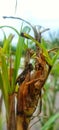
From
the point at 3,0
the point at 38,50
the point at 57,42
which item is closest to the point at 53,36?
the point at 57,42

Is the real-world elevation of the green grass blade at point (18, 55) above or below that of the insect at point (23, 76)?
above

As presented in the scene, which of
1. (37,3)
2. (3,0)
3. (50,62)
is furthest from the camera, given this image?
(37,3)

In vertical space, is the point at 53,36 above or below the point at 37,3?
below

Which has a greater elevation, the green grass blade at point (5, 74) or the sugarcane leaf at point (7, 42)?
the sugarcane leaf at point (7, 42)

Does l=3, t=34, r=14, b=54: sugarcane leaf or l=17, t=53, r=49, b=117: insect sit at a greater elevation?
l=3, t=34, r=14, b=54: sugarcane leaf

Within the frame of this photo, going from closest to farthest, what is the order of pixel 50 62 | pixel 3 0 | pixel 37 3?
pixel 50 62
pixel 3 0
pixel 37 3

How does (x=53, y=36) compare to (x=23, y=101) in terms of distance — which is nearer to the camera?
(x=23, y=101)

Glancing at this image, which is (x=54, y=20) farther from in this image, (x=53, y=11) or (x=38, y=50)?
(x=38, y=50)

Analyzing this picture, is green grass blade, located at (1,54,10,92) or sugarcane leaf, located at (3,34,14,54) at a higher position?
sugarcane leaf, located at (3,34,14,54)

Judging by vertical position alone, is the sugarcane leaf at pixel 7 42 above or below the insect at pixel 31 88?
above

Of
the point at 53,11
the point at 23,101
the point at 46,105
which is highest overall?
the point at 53,11

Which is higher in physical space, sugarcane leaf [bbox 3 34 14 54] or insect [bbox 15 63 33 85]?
sugarcane leaf [bbox 3 34 14 54]
